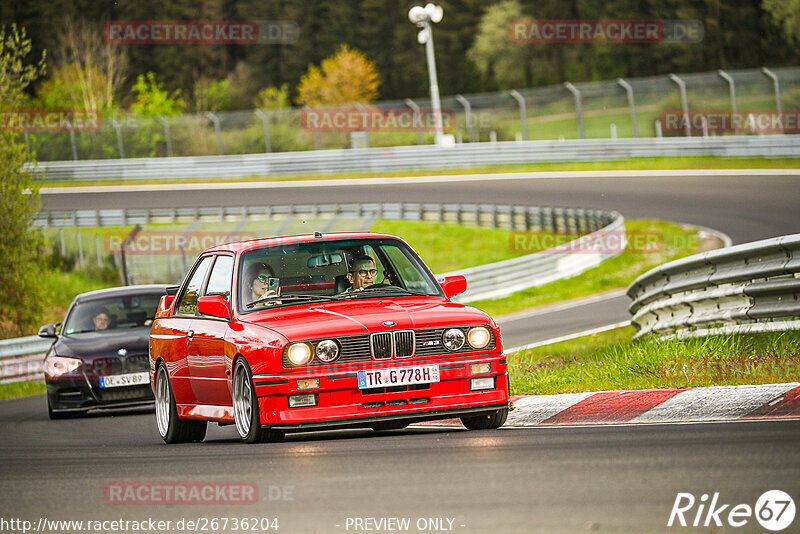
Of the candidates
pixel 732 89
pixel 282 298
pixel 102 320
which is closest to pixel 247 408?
pixel 282 298

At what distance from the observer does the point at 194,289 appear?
33.0 ft

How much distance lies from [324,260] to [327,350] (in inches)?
53.8

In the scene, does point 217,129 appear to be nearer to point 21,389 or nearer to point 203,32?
point 21,389

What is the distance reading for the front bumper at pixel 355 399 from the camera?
7980 millimetres

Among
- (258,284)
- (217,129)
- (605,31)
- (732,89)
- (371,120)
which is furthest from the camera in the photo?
(605,31)

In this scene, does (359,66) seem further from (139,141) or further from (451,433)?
(451,433)

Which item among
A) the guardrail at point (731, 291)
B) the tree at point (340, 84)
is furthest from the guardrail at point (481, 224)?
the tree at point (340, 84)

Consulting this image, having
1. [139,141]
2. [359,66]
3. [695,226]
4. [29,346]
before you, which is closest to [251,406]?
[29,346]

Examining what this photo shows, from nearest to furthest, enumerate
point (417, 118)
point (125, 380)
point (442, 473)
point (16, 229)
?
point (442, 473)
point (125, 380)
point (16, 229)
point (417, 118)

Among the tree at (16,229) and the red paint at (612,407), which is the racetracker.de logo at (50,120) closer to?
the tree at (16,229)

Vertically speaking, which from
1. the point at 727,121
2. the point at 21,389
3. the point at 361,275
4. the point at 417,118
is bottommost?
the point at 21,389

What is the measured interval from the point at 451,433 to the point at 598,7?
8774 centimetres

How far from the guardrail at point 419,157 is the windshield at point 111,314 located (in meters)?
27.2

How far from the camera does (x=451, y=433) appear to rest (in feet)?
27.9
